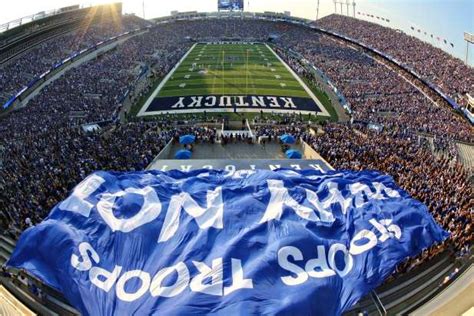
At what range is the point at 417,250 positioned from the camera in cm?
1129

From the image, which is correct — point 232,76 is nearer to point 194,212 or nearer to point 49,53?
point 49,53

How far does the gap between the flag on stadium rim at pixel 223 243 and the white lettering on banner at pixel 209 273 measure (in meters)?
0.03

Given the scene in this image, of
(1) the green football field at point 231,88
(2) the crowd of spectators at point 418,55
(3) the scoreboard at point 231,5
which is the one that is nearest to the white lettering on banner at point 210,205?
(1) the green football field at point 231,88

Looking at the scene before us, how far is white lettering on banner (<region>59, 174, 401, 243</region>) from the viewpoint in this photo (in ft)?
37.1

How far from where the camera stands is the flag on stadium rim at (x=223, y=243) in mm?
9266

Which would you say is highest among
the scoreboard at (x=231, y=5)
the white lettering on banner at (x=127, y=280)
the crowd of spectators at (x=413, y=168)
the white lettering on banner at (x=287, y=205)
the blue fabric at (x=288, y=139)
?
the scoreboard at (x=231, y=5)

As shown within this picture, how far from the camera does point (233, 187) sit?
13.2 metres

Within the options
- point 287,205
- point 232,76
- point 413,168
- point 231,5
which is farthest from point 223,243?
point 231,5

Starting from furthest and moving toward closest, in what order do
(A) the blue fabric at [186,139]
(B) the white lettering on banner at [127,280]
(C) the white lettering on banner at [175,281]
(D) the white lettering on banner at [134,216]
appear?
(A) the blue fabric at [186,139], (D) the white lettering on banner at [134,216], (C) the white lettering on banner at [175,281], (B) the white lettering on banner at [127,280]

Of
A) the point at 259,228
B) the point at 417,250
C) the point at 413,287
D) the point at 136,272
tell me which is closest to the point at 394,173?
the point at 413,287

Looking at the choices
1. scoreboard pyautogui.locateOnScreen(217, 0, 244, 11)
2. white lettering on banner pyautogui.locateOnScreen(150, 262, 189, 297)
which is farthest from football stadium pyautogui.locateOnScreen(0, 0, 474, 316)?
scoreboard pyautogui.locateOnScreen(217, 0, 244, 11)

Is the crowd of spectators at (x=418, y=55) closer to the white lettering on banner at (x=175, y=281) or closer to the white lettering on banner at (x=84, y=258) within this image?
the white lettering on banner at (x=175, y=281)

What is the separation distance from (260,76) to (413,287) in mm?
42393

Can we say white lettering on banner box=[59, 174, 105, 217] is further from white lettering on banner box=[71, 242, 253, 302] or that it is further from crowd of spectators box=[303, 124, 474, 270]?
crowd of spectators box=[303, 124, 474, 270]
